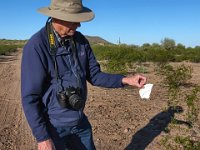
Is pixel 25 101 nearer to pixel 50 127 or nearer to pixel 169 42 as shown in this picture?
pixel 50 127

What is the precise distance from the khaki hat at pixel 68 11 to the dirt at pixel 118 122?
4023 mm

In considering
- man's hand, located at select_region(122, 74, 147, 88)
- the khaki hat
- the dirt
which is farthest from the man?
the dirt

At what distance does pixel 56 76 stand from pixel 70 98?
21 cm

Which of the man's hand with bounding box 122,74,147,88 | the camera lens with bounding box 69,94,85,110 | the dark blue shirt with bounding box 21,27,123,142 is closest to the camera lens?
the dark blue shirt with bounding box 21,27,123,142

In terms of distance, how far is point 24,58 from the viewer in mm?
3283

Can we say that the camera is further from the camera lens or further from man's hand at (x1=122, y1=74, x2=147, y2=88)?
man's hand at (x1=122, y1=74, x2=147, y2=88)

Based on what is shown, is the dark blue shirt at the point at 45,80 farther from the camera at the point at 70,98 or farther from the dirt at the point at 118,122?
the dirt at the point at 118,122

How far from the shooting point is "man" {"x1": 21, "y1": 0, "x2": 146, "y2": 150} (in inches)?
129

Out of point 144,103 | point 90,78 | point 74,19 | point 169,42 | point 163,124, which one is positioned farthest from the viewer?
point 169,42

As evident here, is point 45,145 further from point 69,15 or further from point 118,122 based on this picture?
point 118,122

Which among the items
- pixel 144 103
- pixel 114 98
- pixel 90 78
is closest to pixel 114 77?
pixel 90 78

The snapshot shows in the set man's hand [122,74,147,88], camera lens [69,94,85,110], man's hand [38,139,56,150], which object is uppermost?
man's hand [122,74,147,88]

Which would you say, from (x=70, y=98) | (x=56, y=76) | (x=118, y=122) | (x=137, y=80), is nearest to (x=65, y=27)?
(x=56, y=76)

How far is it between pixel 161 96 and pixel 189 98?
516 centimetres
